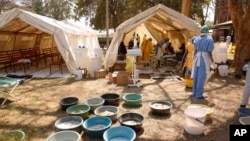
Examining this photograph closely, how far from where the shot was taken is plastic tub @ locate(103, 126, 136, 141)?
138 inches

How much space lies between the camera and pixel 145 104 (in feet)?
17.8

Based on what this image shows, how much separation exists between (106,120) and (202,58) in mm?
3081

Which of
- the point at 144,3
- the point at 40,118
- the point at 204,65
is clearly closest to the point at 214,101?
the point at 204,65

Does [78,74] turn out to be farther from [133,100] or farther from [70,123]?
[70,123]

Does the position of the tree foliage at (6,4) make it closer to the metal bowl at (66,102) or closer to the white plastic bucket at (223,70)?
the metal bowl at (66,102)

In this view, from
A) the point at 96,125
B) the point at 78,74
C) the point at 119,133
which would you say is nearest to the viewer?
the point at 119,133

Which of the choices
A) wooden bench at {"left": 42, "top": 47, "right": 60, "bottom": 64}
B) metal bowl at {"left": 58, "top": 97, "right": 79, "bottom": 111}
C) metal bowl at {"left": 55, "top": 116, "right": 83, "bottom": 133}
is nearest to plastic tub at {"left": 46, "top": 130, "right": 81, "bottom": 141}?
metal bowl at {"left": 55, "top": 116, "right": 83, "bottom": 133}

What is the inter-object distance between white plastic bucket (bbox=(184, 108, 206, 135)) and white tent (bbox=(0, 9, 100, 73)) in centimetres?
590

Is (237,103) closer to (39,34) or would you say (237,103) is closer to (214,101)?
(214,101)

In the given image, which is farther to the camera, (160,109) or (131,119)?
(160,109)

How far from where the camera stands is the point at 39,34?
45.6 feet

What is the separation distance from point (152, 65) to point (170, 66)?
1.19 meters

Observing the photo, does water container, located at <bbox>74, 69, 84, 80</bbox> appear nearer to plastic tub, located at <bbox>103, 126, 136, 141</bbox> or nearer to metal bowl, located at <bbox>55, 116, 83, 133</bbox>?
metal bowl, located at <bbox>55, 116, 83, 133</bbox>

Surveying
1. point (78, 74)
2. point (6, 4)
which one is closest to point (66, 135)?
point (78, 74)
